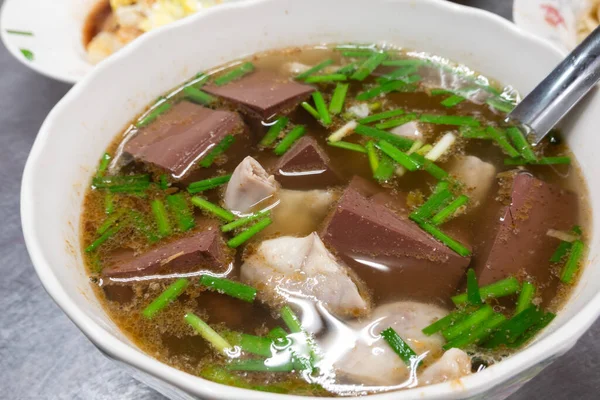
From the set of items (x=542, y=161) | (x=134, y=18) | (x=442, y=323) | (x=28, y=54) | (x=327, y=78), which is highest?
(x=542, y=161)

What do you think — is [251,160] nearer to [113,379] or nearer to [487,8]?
[113,379]

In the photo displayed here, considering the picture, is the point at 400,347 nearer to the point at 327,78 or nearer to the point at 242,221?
the point at 242,221

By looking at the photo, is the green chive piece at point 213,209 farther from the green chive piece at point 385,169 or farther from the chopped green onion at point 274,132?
the green chive piece at point 385,169

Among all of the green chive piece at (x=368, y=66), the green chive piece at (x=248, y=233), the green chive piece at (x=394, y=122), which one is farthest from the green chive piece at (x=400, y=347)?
the green chive piece at (x=368, y=66)

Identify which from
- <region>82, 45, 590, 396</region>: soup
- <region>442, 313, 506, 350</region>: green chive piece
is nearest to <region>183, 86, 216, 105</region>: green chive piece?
<region>82, 45, 590, 396</region>: soup

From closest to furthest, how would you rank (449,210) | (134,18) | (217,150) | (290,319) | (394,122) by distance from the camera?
1. (290,319)
2. (449,210)
3. (217,150)
4. (394,122)
5. (134,18)

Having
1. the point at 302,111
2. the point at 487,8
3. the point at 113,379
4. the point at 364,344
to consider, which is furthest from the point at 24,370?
the point at 487,8

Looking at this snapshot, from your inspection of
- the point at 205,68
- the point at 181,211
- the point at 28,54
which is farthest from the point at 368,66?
the point at 28,54
